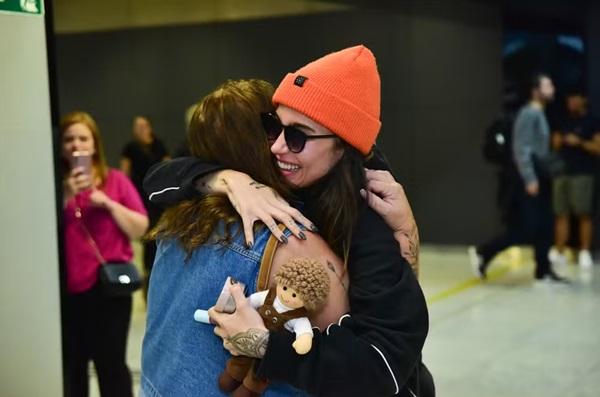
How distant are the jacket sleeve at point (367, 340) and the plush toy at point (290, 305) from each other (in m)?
0.03

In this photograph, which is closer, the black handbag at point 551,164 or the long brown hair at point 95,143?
the long brown hair at point 95,143

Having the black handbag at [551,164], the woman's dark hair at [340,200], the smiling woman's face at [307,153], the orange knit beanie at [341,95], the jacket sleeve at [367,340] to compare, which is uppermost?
the orange knit beanie at [341,95]

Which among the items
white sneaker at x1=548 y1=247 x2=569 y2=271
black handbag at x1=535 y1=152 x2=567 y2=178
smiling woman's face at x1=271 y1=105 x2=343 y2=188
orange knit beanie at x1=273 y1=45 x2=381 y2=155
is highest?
orange knit beanie at x1=273 y1=45 x2=381 y2=155

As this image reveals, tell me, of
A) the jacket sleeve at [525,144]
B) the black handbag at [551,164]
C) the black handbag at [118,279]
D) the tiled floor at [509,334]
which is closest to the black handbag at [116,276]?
the black handbag at [118,279]

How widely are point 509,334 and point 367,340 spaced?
182 inches

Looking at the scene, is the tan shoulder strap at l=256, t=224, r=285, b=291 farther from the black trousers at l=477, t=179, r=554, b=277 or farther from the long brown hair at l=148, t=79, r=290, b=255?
the black trousers at l=477, t=179, r=554, b=277

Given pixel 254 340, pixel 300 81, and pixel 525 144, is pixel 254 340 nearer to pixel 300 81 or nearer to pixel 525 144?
pixel 300 81

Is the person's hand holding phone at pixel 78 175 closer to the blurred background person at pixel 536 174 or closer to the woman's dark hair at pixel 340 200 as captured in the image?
the woman's dark hair at pixel 340 200

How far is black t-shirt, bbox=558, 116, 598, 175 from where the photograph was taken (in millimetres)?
8445

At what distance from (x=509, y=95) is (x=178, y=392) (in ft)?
27.6

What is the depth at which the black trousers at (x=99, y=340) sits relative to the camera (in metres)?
3.61

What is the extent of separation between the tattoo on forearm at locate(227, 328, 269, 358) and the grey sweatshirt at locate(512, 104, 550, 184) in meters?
6.11

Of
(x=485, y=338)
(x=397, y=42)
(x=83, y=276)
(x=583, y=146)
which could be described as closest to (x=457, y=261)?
(x=583, y=146)

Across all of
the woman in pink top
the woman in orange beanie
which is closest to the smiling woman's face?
the woman in orange beanie
